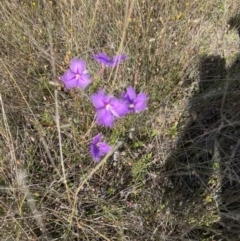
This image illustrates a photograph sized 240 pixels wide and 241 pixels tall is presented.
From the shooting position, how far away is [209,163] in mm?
1490

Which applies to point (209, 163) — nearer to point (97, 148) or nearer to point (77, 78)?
point (97, 148)

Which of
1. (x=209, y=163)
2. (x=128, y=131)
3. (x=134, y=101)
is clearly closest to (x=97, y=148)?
(x=134, y=101)

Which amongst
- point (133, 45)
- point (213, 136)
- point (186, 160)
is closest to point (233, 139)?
point (213, 136)

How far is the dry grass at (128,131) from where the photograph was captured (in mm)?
1320

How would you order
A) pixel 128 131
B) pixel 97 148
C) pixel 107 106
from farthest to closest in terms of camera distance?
1. pixel 128 131
2. pixel 97 148
3. pixel 107 106

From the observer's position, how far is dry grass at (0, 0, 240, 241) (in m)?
1.32

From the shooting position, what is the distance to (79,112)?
1.43 meters

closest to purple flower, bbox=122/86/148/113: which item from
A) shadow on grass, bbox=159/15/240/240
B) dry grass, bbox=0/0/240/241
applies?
dry grass, bbox=0/0/240/241

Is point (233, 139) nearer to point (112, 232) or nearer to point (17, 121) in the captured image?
point (112, 232)

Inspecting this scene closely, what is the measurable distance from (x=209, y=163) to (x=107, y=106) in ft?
1.98

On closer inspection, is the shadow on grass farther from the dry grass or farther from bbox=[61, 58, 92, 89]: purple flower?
bbox=[61, 58, 92, 89]: purple flower

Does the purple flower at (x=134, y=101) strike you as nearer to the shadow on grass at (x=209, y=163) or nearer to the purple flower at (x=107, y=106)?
the purple flower at (x=107, y=106)

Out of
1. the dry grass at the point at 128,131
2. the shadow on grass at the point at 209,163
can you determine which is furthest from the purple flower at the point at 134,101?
the shadow on grass at the point at 209,163

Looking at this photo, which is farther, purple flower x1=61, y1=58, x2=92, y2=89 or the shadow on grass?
the shadow on grass
